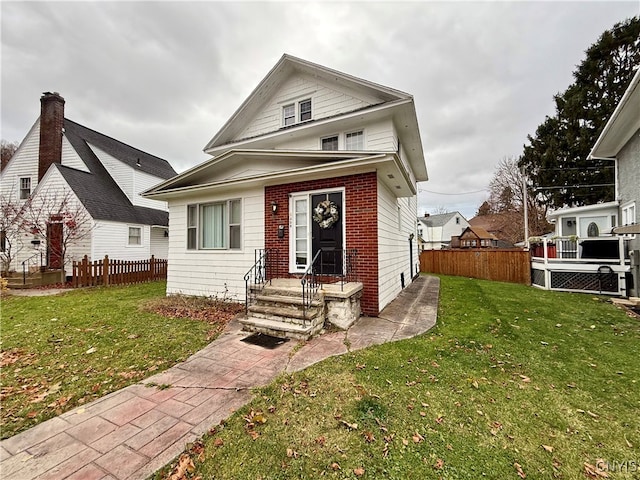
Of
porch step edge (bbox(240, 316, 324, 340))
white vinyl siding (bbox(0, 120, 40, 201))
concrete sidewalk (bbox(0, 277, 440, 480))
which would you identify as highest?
white vinyl siding (bbox(0, 120, 40, 201))

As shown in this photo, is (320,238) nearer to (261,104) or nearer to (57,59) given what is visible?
(261,104)

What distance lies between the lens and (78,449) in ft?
7.57

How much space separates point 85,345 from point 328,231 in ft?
16.9

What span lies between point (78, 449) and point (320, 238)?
205 inches

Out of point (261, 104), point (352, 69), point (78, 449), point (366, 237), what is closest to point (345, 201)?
point (366, 237)

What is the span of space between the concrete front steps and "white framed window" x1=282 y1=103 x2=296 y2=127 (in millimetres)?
7084

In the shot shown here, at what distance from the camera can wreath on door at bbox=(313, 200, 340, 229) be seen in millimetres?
6477

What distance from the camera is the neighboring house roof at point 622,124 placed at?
6998 millimetres

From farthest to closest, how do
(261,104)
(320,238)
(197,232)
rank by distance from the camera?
(261,104), (197,232), (320,238)

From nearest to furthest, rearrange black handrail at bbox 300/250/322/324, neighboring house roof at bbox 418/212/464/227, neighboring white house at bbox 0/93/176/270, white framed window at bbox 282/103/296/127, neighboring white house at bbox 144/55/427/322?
black handrail at bbox 300/250/322/324, neighboring white house at bbox 144/55/427/322, white framed window at bbox 282/103/296/127, neighboring white house at bbox 0/93/176/270, neighboring house roof at bbox 418/212/464/227

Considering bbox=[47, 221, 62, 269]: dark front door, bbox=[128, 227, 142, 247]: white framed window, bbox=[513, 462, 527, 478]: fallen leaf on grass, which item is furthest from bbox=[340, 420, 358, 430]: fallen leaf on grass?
bbox=[128, 227, 142, 247]: white framed window

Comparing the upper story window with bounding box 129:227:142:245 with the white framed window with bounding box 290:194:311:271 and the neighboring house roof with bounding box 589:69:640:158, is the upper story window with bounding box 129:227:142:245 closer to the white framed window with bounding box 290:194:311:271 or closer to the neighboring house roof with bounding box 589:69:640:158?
the white framed window with bounding box 290:194:311:271

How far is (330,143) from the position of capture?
959cm

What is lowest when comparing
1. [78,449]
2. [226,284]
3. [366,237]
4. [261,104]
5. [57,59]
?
[78,449]
